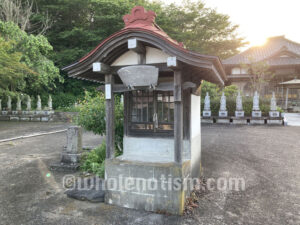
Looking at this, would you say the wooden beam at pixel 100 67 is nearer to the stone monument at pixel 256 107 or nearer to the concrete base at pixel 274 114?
the stone monument at pixel 256 107

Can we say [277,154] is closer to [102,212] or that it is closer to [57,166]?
[102,212]

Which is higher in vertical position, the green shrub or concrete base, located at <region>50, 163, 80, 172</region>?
the green shrub

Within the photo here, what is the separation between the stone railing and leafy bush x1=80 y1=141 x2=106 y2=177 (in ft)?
43.2

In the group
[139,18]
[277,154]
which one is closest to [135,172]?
[139,18]

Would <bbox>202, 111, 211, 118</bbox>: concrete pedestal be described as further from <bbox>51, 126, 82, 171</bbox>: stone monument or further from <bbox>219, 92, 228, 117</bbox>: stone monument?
<bbox>51, 126, 82, 171</bbox>: stone monument

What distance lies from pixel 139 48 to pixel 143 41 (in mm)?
187

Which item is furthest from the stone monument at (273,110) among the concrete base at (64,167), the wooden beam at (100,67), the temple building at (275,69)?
the wooden beam at (100,67)

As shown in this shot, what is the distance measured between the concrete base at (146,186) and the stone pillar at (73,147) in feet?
9.02

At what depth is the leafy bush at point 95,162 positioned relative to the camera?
5.75 meters

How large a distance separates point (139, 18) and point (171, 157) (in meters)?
3.50

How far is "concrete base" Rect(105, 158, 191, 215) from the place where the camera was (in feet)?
13.2

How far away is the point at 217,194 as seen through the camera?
4.90 metres

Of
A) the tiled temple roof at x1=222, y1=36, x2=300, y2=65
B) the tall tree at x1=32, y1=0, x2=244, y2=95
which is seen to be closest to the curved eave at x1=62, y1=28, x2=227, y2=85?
the tall tree at x1=32, y1=0, x2=244, y2=95

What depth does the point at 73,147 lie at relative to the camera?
6812mm
